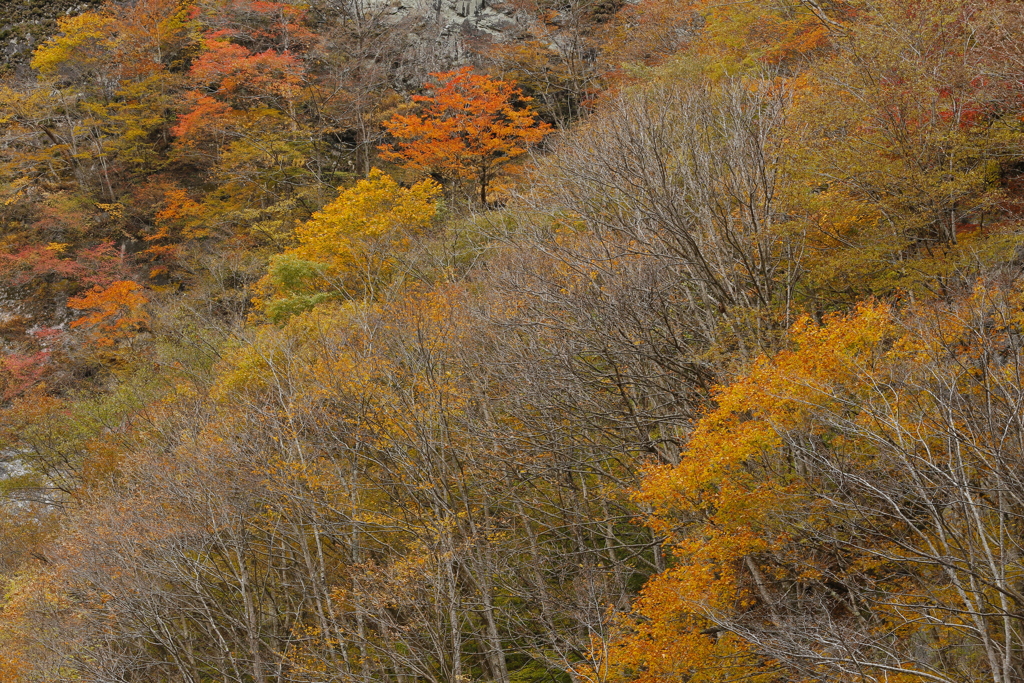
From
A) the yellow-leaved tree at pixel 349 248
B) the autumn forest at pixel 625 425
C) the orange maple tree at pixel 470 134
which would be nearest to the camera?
the autumn forest at pixel 625 425

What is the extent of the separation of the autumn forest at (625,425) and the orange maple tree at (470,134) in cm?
337

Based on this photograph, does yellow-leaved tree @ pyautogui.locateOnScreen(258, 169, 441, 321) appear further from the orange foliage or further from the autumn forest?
the orange foliage

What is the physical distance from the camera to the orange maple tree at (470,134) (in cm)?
2664

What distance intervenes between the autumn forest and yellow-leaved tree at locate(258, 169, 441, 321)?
4.7 inches

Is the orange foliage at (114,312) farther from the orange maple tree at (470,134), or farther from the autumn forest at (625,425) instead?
the orange maple tree at (470,134)

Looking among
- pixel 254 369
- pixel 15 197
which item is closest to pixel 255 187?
pixel 15 197

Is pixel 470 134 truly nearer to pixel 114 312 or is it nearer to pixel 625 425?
pixel 114 312

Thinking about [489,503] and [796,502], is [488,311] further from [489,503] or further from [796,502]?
[796,502]

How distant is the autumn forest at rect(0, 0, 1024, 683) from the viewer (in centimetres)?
970

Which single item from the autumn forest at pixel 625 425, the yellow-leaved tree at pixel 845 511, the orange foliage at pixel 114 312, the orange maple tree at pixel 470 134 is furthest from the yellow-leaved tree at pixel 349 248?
the yellow-leaved tree at pixel 845 511

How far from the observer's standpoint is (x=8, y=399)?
26734 mm

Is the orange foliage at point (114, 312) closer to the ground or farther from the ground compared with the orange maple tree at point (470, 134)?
closer to the ground

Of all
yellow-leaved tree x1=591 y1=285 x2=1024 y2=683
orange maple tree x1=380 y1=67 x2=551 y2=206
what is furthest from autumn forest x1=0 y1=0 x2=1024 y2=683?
orange maple tree x1=380 y1=67 x2=551 y2=206

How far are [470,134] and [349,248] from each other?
24.6 ft
